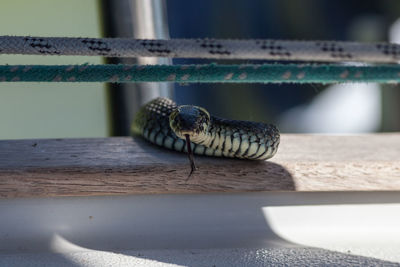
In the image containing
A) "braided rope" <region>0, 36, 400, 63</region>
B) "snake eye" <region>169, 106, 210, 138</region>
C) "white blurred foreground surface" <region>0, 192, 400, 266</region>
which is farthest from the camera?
"snake eye" <region>169, 106, 210, 138</region>

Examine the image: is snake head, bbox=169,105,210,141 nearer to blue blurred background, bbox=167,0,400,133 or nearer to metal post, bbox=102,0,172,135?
metal post, bbox=102,0,172,135

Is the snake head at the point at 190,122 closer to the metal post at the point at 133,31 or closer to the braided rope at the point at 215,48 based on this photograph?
the braided rope at the point at 215,48

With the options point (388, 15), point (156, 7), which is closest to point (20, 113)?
point (156, 7)

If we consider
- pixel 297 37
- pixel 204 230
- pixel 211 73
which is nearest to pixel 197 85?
pixel 297 37

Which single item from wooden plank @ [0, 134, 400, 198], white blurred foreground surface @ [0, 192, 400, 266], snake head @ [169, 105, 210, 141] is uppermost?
snake head @ [169, 105, 210, 141]

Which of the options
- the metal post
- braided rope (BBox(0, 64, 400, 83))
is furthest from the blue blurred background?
braided rope (BBox(0, 64, 400, 83))

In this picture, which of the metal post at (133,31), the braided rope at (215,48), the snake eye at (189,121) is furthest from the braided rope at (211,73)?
the metal post at (133,31)

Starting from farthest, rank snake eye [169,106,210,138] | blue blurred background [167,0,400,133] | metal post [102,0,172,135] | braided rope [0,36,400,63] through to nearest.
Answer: blue blurred background [167,0,400,133], metal post [102,0,172,135], snake eye [169,106,210,138], braided rope [0,36,400,63]

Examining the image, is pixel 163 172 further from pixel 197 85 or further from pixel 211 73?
pixel 197 85
